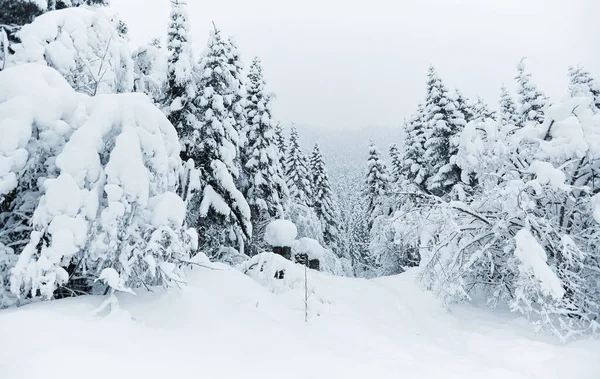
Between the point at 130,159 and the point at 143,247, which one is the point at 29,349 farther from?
the point at 130,159

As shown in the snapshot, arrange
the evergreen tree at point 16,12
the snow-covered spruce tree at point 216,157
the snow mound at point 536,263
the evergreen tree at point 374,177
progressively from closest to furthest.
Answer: the snow mound at point 536,263
the evergreen tree at point 16,12
the snow-covered spruce tree at point 216,157
the evergreen tree at point 374,177

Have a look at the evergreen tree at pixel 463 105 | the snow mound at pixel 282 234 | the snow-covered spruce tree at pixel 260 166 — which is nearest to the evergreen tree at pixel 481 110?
the evergreen tree at pixel 463 105

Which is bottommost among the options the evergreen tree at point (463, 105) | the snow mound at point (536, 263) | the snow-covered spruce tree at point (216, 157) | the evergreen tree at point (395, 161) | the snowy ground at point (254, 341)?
the snowy ground at point (254, 341)

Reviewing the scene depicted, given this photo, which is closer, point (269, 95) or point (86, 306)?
point (86, 306)

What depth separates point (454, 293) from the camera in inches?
290

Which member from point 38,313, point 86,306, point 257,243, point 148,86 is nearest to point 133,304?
point 86,306

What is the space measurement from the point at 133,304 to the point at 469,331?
5675 millimetres

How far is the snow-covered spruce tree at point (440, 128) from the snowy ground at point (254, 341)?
1324 cm

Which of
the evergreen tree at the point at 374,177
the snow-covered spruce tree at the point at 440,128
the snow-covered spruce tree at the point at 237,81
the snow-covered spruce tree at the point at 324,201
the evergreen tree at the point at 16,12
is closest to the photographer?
the evergreen tree at the point at 16,12

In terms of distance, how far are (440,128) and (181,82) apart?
45.6 ft

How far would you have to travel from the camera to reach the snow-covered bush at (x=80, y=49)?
194 inches

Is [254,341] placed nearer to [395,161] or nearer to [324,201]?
[324,201]

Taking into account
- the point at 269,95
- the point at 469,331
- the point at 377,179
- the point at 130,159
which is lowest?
the point at 469,331

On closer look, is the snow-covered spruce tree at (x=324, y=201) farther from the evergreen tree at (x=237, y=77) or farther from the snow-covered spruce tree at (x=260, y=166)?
the evergreen tree at (x=237, y=77)
